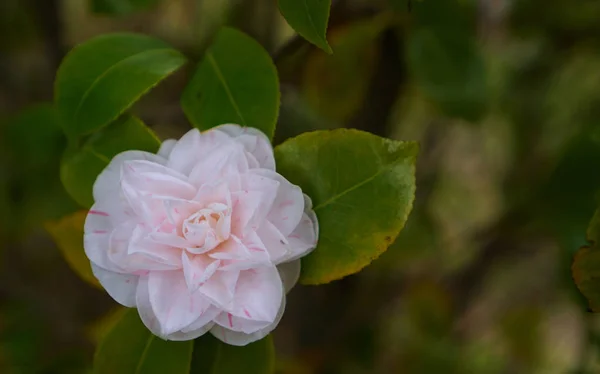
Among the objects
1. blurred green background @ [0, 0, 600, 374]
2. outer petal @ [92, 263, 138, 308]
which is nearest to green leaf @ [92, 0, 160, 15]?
blurred green background @ [0, 0, 600, 374]

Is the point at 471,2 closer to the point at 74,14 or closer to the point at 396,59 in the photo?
the point at 396,59

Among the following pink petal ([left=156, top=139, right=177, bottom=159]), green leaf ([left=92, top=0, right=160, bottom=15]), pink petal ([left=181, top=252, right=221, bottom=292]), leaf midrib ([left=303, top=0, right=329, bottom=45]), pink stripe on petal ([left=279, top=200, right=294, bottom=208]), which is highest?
leaf midrib ([left=303, top=0, right=329, bottom=45])

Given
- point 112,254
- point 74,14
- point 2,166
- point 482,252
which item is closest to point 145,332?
point 112,254

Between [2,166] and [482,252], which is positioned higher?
[2,166]

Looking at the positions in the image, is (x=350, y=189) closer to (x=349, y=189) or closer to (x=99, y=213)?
(x=349, y=189)

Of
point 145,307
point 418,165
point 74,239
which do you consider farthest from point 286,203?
point 418,165

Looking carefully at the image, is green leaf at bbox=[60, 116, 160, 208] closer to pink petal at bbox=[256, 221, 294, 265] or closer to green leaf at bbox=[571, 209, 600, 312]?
pink petal at bbox=[256, 221, 294, 265]
